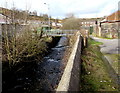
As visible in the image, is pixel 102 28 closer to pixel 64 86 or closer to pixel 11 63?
pixel 11 63

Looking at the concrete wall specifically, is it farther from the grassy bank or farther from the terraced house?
the terraced house

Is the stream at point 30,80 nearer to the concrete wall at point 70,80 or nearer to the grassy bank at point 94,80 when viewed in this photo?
the grassy bank at point 94,80

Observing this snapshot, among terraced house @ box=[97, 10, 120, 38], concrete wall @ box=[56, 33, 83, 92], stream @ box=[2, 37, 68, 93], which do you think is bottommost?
stream @ box=[2, 37, 68, 93]

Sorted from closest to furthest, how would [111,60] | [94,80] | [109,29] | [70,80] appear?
[70,80]
[94,80]
[111,60]
[109,29]

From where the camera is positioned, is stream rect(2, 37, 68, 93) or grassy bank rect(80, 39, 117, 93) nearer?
grassy bank rect(80, 39, 117, 93)

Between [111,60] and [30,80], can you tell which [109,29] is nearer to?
[111,60]

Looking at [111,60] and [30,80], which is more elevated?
[111,60]

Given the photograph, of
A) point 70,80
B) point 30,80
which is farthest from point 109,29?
point 70,80

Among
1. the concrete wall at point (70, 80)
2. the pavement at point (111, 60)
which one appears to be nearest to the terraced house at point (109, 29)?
the pavement at point (111, 60)

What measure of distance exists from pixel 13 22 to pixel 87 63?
501 centimetres

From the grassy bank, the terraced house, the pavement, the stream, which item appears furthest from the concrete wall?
the terraced house

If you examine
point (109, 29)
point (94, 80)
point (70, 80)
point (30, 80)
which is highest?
point (109, 29)

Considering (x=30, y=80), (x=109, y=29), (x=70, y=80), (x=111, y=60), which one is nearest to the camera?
(x=70, y=80)

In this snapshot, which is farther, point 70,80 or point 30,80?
point 30,80
